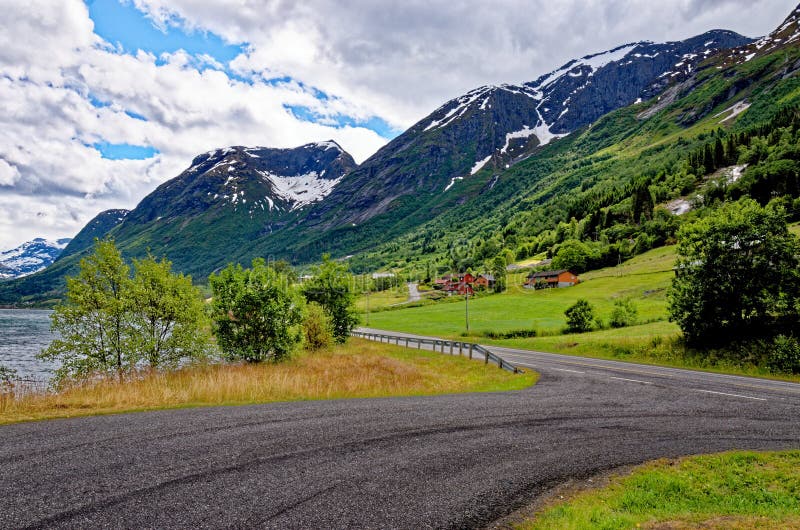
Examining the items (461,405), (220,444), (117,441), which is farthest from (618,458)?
(117,441)

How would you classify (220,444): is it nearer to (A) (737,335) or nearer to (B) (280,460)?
(B) (280,460)

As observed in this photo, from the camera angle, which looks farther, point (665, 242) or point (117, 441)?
point (665, 242)

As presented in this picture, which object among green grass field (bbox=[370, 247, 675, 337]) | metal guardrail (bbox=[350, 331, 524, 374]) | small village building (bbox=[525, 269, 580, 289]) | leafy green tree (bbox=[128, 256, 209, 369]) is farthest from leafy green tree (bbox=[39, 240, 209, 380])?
small village building (bbox=[525, 269, 580, 289])

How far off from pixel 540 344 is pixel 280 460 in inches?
1581

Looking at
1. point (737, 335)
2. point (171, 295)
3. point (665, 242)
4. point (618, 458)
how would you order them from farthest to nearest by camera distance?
point (665, 242) → point (737, 335) → point (171, 295) → point (618, 458)

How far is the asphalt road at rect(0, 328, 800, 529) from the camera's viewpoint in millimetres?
6648

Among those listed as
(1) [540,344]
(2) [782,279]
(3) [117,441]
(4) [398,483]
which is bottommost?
(1) [540,344]

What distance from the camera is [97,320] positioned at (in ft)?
69.7

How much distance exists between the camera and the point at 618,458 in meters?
10.1

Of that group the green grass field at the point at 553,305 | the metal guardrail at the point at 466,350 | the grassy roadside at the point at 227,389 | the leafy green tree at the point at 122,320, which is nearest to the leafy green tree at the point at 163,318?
the leafy green tree at the point at 122,320

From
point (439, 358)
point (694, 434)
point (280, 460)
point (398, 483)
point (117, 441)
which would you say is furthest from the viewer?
point (439, 358)

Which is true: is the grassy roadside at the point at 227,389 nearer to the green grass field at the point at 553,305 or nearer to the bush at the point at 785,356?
the bush at the point at 785,356

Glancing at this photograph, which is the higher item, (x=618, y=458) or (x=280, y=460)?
(x=280, y=460)

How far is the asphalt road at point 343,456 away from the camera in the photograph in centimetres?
665
